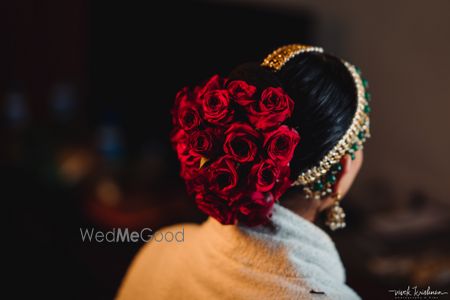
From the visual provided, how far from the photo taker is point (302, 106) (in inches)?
26.9

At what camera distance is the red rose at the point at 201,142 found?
2.04 feet

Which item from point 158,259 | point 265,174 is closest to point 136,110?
point 158,259

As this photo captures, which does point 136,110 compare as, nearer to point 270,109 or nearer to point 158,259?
point 158,259

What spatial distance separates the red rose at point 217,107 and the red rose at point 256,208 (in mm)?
127

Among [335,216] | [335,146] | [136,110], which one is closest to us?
[335,146]

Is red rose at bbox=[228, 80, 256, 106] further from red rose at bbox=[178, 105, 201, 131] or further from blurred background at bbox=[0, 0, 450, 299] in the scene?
blurred background at bbox=[0, 0, 450, 299]

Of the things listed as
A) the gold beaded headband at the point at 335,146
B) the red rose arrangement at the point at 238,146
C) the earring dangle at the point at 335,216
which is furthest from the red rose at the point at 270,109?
the earring dangle at the point at 335,216

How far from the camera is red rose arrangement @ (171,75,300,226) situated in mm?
610

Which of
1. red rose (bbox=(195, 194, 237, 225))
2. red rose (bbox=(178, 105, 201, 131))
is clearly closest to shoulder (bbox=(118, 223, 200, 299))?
red rose (bbox=(195, 194, 237, 225))

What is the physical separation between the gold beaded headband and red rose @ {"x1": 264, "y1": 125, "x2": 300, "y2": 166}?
0.12 metres

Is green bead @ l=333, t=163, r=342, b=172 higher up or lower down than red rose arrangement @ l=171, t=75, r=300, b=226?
lower down

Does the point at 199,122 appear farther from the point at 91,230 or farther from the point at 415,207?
the point at 91,230

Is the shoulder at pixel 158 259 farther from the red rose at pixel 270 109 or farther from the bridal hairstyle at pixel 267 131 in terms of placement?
the red rose at pixel 270 109

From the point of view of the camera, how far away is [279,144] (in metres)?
0.61
